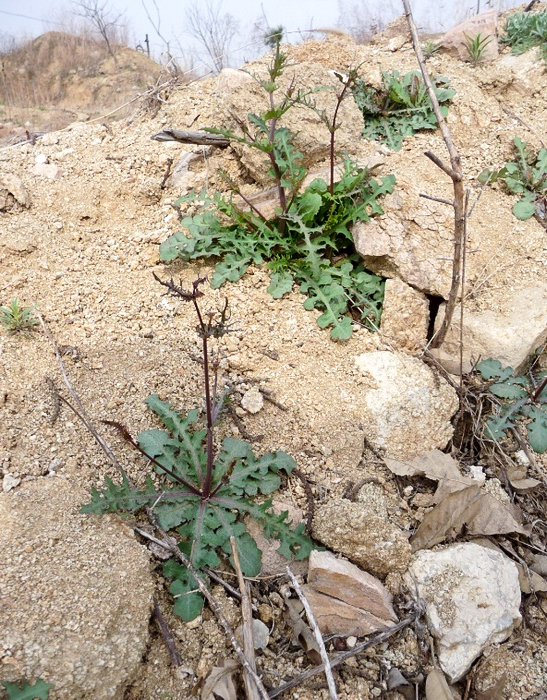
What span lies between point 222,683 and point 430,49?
467 cm

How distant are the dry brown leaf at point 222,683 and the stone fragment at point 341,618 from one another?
329 millimetres

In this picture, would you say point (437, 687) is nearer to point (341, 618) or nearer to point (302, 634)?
point (341, 618)

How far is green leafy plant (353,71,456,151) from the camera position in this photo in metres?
3.63

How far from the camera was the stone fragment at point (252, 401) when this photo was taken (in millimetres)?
2443

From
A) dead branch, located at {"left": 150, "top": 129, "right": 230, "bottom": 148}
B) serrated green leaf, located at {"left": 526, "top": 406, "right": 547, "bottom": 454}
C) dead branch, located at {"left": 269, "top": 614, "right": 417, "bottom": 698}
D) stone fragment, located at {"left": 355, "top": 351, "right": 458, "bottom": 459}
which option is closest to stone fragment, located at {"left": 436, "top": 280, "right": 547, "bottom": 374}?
stone fragment, located at {"left": 355, "top": 351, "right": 458, "bottom": 459}

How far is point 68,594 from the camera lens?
1709mm

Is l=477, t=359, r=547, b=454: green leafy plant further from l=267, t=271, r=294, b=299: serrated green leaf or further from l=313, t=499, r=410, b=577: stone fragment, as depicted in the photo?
l=267, t=271, r=294, b=299: serrated green leaf

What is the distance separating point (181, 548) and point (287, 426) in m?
0.74

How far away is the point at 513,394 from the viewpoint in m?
2.60

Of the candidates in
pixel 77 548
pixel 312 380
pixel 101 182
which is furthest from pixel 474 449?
pixel 101 182

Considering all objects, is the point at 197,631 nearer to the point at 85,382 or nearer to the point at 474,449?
the point at 85,382

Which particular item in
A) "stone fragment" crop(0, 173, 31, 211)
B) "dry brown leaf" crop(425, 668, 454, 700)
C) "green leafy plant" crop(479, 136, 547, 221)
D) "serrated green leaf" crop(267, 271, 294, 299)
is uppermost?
"stone fragment" crop(0, 173, 31, 211)

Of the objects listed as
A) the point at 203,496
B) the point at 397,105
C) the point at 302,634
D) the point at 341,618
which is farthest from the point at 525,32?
the point at 302,634

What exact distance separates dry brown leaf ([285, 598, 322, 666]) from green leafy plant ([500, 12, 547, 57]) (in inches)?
174
